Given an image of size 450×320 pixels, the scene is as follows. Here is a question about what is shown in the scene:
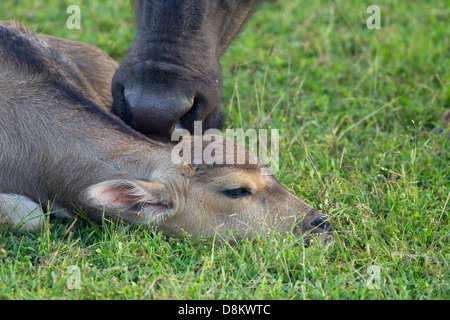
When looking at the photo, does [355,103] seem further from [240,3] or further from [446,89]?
[240,3]

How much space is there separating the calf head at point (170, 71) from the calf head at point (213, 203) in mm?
275

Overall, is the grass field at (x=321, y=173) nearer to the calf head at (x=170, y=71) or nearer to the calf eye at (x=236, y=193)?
the calf eye at (x=236, y=193)

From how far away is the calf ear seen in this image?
3674mm

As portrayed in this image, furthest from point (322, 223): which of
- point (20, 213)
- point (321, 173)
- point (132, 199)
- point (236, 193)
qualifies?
point (20, 213)

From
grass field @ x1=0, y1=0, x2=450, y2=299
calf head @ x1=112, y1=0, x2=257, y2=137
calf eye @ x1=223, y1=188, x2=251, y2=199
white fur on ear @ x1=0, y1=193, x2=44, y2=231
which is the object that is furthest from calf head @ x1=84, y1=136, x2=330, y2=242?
white fur on ear @ x1=0, y1=193, x2=44, y2=231

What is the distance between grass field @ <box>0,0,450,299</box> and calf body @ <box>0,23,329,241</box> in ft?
0.46

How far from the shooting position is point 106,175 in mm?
3977

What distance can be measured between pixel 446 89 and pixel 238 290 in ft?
11.5

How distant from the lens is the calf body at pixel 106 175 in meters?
3.83

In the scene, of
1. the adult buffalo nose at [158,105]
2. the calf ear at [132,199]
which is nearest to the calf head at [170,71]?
the adult buffalo nose at [158,105]
